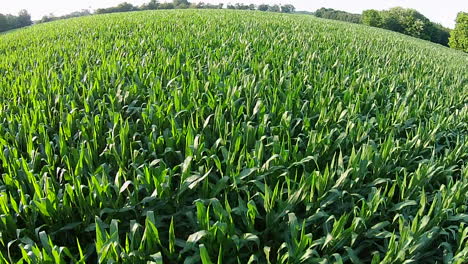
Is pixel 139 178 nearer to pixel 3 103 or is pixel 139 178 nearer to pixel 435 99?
pixel 3 103

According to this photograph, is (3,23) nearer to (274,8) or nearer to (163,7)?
(163,7)

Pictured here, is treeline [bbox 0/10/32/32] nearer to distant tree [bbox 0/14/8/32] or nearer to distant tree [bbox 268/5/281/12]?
distant tree [bbox 0/14/8/32]

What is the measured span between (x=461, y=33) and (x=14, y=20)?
8691 cm

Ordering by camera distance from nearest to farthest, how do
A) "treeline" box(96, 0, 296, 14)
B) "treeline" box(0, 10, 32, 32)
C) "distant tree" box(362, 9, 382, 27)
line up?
"distant tree" box(362, 9, 382, 27), "treeline" box(96, 0, 296, 14), "treeline" box(0, 10, 32, 32)

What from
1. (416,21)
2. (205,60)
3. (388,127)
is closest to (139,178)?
(388,127)

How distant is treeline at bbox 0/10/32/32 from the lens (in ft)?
237

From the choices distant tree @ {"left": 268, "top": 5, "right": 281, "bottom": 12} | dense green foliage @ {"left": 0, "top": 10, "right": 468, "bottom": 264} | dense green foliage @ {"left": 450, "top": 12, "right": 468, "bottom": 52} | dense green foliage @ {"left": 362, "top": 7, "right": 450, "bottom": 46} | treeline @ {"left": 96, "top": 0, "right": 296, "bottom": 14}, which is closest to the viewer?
dense green foliage @ {"left": 0, "top": 10, "right": 468, "bottom": 264}

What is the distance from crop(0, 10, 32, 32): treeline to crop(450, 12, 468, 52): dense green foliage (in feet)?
258

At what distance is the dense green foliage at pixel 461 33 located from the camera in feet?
116

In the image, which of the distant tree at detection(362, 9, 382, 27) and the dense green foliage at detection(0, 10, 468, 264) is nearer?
the dense green foliage at detection(0, 10, 468, 264)

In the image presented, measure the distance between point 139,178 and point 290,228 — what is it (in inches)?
39.8

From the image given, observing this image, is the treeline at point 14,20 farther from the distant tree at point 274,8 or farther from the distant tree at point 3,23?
the distant tree at point 274,8

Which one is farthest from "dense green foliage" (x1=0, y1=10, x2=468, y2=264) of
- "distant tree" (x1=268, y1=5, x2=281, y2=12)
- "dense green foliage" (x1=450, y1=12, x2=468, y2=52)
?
"distant tree" (x1=268, y1=5, x2=281, y2=12)

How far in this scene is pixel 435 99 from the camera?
15.8 ft
